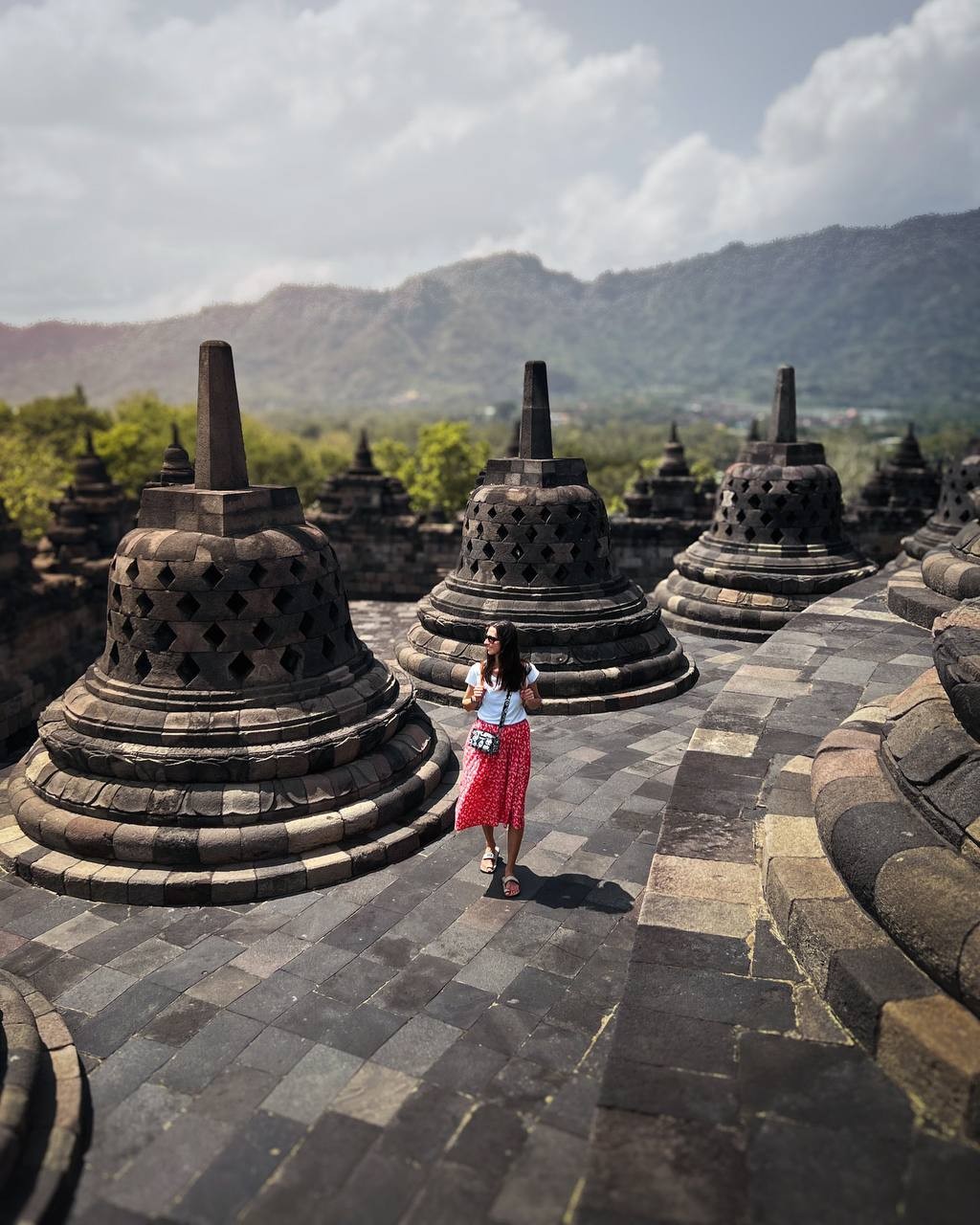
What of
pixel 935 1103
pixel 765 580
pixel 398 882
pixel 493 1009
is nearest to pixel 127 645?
pixel 398 882

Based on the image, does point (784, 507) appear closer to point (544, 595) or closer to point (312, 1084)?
point (544, 595)

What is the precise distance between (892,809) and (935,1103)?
4.10 feet

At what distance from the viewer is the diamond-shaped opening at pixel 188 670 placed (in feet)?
20.5

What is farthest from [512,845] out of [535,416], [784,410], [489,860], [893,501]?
[893,501]

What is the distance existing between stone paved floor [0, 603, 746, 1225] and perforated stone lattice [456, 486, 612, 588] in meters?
4.40

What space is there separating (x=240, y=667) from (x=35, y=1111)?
3199mm

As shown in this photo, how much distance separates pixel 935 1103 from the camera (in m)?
2.70

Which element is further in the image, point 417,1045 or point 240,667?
point 240,667

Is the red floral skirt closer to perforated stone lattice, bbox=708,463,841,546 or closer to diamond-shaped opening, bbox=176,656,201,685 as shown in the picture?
diamond-shaped opening, bbox=176,656,201,685

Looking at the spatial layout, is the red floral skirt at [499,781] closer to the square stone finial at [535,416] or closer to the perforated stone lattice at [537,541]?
the perforated stone lattice at [537,541]

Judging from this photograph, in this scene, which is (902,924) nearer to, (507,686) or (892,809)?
(892,809)

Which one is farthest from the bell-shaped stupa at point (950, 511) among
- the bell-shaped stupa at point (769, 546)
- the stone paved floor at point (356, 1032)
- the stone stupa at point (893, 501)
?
the stone stupa at point (893, 501)

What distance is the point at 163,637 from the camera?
625 centimetres

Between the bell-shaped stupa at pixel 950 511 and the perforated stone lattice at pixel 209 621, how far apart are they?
9.42 m
